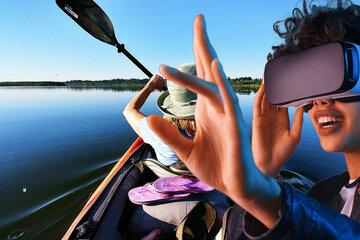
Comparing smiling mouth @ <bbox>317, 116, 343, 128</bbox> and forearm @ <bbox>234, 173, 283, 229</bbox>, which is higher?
smiling mouth @ <bbox>317, 116, 343, 128</bbox>

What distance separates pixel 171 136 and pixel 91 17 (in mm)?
5259

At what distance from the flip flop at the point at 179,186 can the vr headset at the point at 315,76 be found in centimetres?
169

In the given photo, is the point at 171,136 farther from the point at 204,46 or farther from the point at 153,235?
the point at 153,235

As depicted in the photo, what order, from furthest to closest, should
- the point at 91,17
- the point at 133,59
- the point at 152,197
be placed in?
the point at 133,59 → the point at 91,17 → the point at 152,197

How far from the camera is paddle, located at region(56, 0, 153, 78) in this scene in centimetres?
516

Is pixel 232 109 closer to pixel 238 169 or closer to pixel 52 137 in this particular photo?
pixel 238 169

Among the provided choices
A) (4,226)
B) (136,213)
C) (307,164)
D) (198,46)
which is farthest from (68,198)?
(307,164)

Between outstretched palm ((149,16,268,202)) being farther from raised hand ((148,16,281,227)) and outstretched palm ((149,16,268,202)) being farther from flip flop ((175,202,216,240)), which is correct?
flip flop ((175,202,216,240))

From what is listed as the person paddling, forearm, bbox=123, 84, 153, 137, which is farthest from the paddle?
the person paddling

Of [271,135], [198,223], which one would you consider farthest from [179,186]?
[271,135]

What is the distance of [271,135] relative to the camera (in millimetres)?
1521

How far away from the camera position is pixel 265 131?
4.92 ft

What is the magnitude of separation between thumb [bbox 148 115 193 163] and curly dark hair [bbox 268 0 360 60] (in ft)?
3.63

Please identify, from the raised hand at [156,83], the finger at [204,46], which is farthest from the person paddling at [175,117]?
the finger at [204,46]
